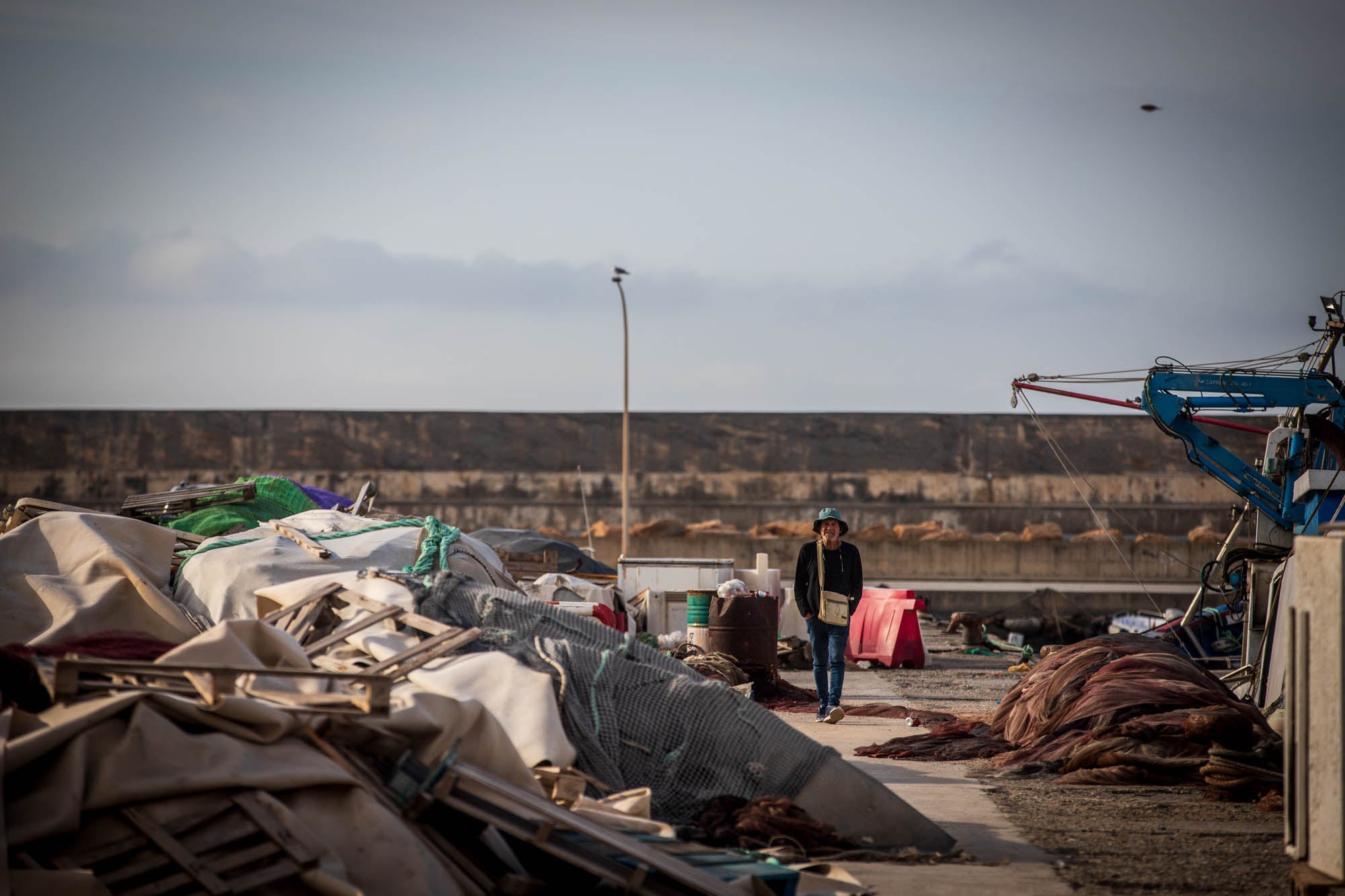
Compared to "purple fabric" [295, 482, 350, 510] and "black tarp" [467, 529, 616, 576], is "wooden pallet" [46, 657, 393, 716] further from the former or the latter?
"black tarp" [467, 529, 616, 576]

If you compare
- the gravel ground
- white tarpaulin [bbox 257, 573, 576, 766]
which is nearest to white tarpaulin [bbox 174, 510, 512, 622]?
white tarpaulin [bbox 257, 573, 576, 766]

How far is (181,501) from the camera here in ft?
33.6

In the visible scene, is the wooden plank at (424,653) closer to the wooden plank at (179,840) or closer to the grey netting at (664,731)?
the grey netting at (664,731)

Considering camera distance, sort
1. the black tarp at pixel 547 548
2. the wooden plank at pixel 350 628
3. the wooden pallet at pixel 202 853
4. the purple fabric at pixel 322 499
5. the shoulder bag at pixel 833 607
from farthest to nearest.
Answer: the black tarp at pixel 547 548 < the purple fabric at pixel 322 499 < the shoulder bag at pixel 833 607 < the wooden plank at pixel 350 628 < the wooden pallet at pixel 202 853

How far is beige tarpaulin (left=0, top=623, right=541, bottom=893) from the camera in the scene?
11.3 feet

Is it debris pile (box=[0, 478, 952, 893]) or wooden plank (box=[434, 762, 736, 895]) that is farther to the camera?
wooden plank (box=[434, 762, 736, 895])

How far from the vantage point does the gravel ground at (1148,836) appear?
474cm

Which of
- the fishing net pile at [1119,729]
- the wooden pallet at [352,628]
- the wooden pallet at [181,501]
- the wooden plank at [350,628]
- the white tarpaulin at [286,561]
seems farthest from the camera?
the wooden pallet at [181,501]

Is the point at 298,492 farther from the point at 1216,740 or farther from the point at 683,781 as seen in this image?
the point at 1216,740

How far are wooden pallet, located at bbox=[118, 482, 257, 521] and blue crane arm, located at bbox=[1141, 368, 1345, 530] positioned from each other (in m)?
10.5

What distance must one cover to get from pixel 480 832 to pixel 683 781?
177 cm

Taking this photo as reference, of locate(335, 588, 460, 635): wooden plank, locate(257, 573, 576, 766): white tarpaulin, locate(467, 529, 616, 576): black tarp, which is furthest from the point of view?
locate(467, 529, 616, 576): black tarp

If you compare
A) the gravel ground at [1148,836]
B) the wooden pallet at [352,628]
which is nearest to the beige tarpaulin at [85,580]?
the wooden pallet at [352,628]

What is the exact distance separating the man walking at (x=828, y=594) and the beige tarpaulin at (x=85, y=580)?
15.0ft
